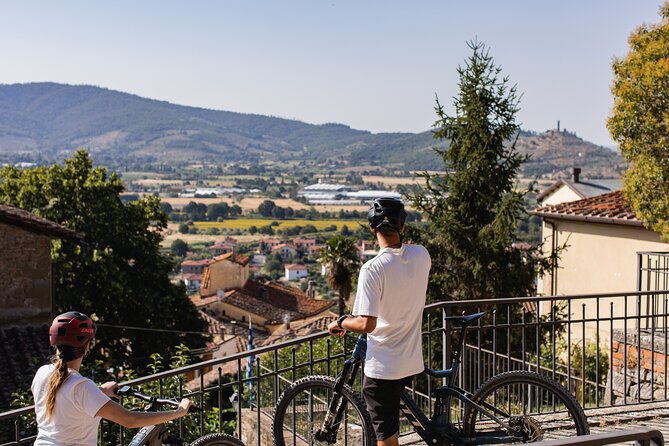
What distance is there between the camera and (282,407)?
586cm

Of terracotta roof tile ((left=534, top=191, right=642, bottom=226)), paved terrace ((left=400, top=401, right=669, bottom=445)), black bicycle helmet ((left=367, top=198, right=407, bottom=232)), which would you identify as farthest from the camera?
terracotta roof tile ((left=534, top=191, right=642, bottom=226))

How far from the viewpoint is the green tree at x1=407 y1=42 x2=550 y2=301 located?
24625mm

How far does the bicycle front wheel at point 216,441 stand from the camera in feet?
17.5

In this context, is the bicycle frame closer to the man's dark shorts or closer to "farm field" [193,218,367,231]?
the man's dark shorts

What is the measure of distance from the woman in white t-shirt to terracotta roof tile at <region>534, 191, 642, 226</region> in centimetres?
2090

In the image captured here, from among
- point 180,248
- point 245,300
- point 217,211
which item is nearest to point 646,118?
point 245,300

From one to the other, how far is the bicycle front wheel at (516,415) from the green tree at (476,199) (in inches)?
738

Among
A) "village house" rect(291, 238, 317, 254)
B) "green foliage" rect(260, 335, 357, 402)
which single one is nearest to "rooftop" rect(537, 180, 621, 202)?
"green foliage" rect(260, 335, 357, 402)

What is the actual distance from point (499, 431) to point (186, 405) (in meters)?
1.94

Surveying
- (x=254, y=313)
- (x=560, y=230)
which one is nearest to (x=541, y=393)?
(x=560, y=230)

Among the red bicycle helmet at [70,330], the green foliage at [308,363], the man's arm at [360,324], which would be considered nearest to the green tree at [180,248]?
the green foliage at [308,363]

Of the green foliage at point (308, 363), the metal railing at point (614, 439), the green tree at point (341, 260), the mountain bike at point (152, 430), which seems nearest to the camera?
the metal railing at point (614, 439)

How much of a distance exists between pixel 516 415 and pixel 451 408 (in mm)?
438

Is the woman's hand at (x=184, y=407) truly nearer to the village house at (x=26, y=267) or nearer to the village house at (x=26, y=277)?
the village house at (x=26, y=277)
